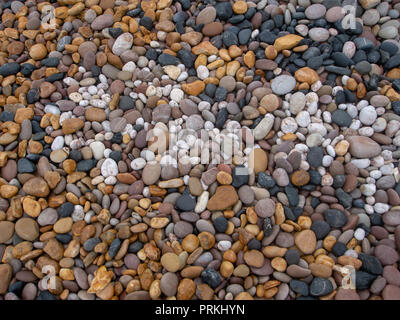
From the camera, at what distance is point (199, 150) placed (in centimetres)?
144

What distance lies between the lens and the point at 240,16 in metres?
1.74

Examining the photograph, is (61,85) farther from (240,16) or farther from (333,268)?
(333,268)

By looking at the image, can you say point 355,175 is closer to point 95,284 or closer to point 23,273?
point 95,284

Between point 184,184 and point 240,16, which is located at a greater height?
point 240,16

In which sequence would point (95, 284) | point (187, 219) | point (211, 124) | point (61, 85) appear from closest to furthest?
1. point (95, 284)
2. point (187, 219)
3. point (211, 124)
4. point (61, 85)

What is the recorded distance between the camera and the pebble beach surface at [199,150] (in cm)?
122

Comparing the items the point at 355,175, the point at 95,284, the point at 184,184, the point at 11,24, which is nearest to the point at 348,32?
the point at 355,175

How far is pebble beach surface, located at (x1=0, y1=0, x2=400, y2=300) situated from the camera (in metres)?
1.22

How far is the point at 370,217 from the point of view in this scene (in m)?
1.31

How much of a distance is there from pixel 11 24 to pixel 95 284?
1.49 metres

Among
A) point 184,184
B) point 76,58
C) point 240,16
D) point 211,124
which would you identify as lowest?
point 184,184

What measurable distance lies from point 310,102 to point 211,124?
0.45 m

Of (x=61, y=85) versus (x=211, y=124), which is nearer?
(x=211, y=124)

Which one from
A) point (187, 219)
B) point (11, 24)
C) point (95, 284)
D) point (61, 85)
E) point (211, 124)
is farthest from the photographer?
point (11, 24)
